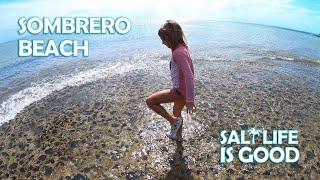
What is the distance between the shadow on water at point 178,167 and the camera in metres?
5.86

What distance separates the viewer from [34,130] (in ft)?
25.0

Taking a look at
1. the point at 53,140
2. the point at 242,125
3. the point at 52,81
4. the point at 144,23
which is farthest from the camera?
the point at 144,23

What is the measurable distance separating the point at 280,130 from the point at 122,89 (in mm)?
3837

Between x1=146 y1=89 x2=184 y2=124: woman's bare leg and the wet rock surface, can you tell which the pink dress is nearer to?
x1=146 y1=89 x2=184 y2=124: woman's bare leg

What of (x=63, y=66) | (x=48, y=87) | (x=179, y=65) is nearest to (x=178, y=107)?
(x=179, y=65)

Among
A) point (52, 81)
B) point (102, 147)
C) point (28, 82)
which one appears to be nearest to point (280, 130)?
point (102, 147)

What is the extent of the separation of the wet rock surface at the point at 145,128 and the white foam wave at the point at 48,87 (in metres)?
0.38

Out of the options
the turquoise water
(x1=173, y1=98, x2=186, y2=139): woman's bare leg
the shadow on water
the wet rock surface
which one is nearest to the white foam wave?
the turquoise water

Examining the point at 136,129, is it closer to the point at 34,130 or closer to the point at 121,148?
the point at 121,148

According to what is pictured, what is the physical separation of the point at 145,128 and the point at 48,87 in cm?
426

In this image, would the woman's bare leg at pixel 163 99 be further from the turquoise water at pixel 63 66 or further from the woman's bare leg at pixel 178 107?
the turquoise water at pixel 63 66

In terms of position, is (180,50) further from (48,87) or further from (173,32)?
(48,87)

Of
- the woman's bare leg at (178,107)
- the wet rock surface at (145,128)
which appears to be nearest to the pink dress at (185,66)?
the woman's bare leg at (178,107)

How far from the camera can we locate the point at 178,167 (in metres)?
6.06
